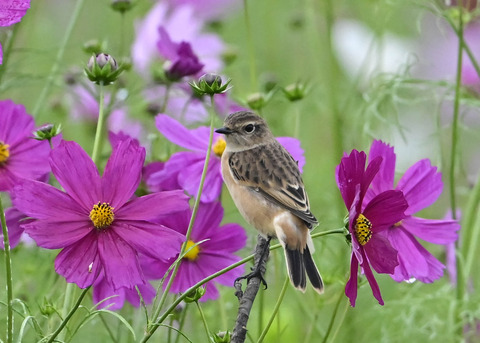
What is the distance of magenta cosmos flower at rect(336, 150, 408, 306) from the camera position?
690 mm

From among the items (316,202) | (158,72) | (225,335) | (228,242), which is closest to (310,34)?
(316,202)

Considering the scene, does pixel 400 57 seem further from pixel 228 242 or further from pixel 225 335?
pixel 225 335

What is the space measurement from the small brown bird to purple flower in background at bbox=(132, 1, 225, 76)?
0.48 m

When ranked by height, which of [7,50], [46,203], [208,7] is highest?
[208,7]

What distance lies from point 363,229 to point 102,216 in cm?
19

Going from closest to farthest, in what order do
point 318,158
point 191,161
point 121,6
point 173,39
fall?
point 191,161 < point 121,6 < point 173,39 < point 318,158

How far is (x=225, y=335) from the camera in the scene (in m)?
0.72

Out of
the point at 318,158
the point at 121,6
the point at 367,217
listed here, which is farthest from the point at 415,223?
the point at 318,158

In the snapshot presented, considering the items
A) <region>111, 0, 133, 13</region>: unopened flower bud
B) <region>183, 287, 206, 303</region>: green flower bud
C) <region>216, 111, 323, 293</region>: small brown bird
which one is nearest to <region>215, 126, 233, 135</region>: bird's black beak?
<region>216, 111, 323, 293</region>: small brown bird

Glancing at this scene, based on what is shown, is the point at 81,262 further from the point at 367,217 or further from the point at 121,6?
the point at 121,6

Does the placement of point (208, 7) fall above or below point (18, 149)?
above

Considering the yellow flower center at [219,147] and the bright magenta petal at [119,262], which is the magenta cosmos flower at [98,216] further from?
the yellow flower center at [219,147]

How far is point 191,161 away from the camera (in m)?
0.92

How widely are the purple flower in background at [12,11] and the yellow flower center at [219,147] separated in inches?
15.3
